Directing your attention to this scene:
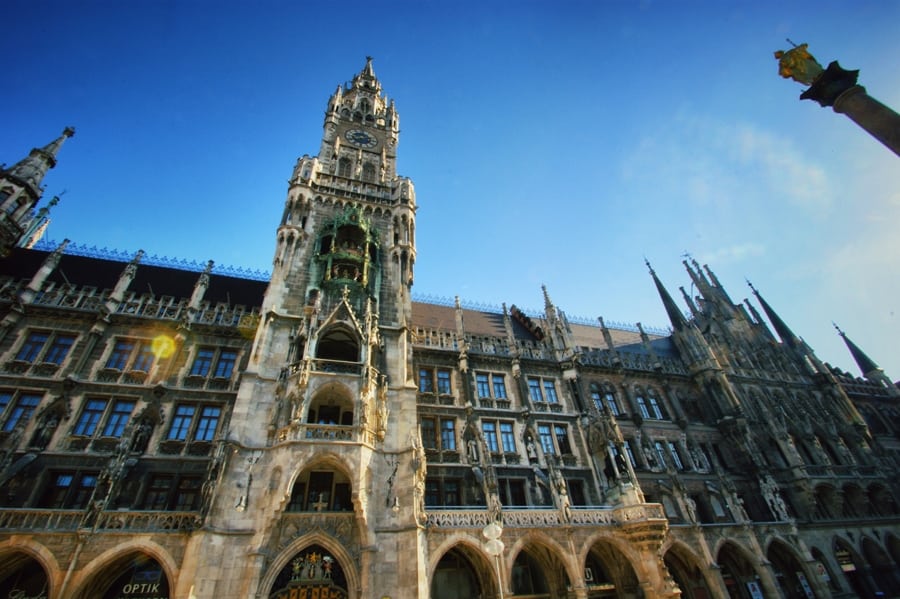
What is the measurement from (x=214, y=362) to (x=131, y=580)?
948cm

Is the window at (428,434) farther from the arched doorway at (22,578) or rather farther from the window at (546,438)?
the arched doorway at (22,578)

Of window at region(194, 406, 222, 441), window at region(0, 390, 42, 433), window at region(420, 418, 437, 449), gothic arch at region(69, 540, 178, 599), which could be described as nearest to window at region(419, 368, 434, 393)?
window at region(420, 418, 437, 449)

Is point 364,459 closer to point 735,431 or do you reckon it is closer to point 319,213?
point 319,213

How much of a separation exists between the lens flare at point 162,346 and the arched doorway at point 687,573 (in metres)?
28.7

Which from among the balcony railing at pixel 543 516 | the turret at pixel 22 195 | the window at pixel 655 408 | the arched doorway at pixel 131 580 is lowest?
the arched doorway at pixel 131 580

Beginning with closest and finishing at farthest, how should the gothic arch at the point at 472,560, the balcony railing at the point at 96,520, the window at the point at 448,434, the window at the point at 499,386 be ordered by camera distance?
the balcony railing at the point at 96,520 → the gothic arch at the point at 472,560 → the window at the point at 448,434 → the window at the point at 499,386

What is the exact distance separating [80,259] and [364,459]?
2380cm

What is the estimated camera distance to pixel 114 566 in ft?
50.6

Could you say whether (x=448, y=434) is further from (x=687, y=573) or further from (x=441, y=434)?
(x=687, y=573)

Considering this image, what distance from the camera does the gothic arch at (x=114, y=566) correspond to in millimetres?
13930

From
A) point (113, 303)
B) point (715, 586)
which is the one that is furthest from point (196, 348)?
point (715, 586)

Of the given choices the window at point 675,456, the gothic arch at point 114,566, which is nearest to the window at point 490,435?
the window at point 675,456

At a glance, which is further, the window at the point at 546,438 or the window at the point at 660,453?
the window at the point at 660,453

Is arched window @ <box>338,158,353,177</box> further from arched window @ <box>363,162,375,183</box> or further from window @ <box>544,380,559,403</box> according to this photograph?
window @ <box>544,380,559,403</box>
